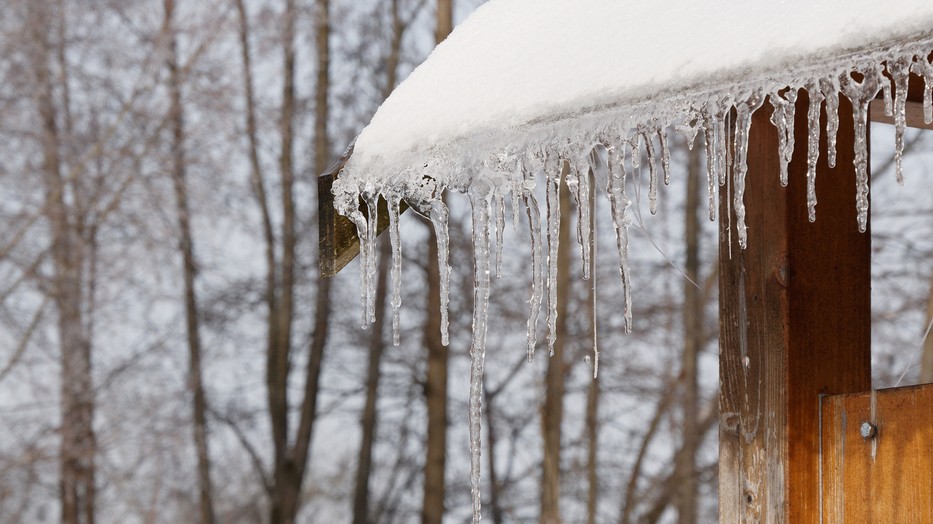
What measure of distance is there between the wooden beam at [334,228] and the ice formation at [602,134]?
5 centimetres

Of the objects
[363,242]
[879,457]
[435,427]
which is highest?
[363,242]

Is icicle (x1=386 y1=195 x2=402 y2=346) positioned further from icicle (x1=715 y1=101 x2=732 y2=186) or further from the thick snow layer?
icicle (x1=715 y1=101 x2=732 y2=186)

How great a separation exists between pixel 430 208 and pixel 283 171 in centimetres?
1085

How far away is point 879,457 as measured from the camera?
1.84 m

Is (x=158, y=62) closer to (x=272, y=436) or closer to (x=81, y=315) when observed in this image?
(x=81, y=315)

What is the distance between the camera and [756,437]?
1997 millimetres

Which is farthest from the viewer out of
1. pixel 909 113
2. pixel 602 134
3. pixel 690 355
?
pixel 690 355

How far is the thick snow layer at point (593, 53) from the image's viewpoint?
139 cm

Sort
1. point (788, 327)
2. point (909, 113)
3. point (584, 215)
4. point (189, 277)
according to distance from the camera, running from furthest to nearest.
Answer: point (189, 277), point (909, 113), point (584, 215), point (788, 327)

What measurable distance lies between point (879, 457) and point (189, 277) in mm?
11205

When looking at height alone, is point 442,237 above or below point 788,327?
above

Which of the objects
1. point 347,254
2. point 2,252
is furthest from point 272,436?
point 347,254

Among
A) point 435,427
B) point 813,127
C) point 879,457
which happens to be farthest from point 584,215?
point 435,427

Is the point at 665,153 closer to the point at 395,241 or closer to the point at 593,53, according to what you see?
the point at 593,53
